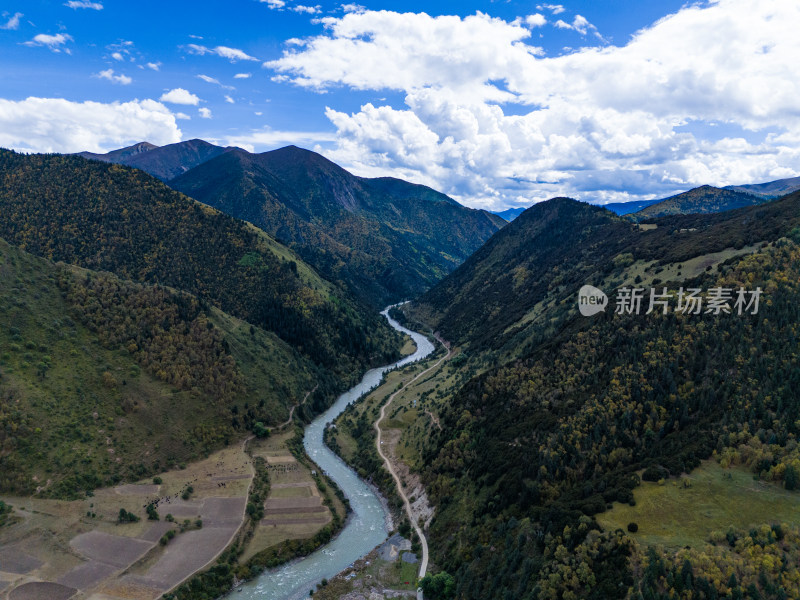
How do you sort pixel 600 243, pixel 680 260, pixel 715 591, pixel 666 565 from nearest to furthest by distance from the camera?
pixel 715 591 < pixel 666 565 < pixel 680 260 < pixel 600 243

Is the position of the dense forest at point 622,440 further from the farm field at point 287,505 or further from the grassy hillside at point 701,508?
the farm field at point 287,505

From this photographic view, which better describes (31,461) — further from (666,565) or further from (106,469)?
(666,565)

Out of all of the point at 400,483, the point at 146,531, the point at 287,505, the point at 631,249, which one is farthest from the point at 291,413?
the point at 631,249

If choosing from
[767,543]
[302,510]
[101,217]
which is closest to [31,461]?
[302,510]

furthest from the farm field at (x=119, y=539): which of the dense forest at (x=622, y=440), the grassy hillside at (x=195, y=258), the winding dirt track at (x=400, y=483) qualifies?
the grassy hillside at (x=195, y=258)

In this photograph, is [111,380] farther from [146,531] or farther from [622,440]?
[622,440]

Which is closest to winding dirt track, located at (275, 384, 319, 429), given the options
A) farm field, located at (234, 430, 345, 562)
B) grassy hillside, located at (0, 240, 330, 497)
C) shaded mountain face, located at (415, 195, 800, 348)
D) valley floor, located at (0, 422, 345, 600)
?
grassy hillside, located at (0, 240, 330, 497)
